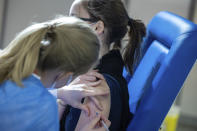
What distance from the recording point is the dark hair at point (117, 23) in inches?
60.4

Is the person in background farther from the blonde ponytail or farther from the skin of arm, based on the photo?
the blonde ponytail

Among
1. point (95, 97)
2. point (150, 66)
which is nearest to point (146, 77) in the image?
point (150, 66)

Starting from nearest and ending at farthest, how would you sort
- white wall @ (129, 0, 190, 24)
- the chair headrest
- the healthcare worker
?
1. the healthcare worker
2. the chair headrest
3. white wall @ (129, 0, 190, 24)

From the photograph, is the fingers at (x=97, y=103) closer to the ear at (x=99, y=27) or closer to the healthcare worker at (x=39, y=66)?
the healthcare worker at (x=39, y=66)

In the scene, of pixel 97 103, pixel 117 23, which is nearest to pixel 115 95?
pixel 97 103

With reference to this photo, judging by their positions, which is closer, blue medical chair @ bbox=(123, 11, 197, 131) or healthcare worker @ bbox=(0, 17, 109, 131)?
healthcare worker @ bbox=(0, 17, 109, 131)

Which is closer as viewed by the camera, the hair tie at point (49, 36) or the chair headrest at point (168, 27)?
the hair tie at point (49, 36)

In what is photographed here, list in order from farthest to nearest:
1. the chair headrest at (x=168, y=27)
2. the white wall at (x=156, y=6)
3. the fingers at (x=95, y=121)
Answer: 1. the white wall at (x=156, y=6)
2. the chair headrest at (x=168, y=27)
3. the fingers at (x=95, y=121)

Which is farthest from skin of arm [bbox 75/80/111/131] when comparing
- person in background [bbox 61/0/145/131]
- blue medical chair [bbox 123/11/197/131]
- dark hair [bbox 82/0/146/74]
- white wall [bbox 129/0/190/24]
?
white wall [bbox 129/0/190/24]

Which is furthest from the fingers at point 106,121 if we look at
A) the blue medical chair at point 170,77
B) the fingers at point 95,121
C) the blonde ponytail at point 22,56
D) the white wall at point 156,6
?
the white wall at point 156,6

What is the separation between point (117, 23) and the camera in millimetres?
1568

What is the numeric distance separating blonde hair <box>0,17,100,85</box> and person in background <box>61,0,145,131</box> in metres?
0.25

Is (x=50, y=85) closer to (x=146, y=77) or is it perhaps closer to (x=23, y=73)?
(x=23, y=73)

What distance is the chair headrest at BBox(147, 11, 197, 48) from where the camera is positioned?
146cm
